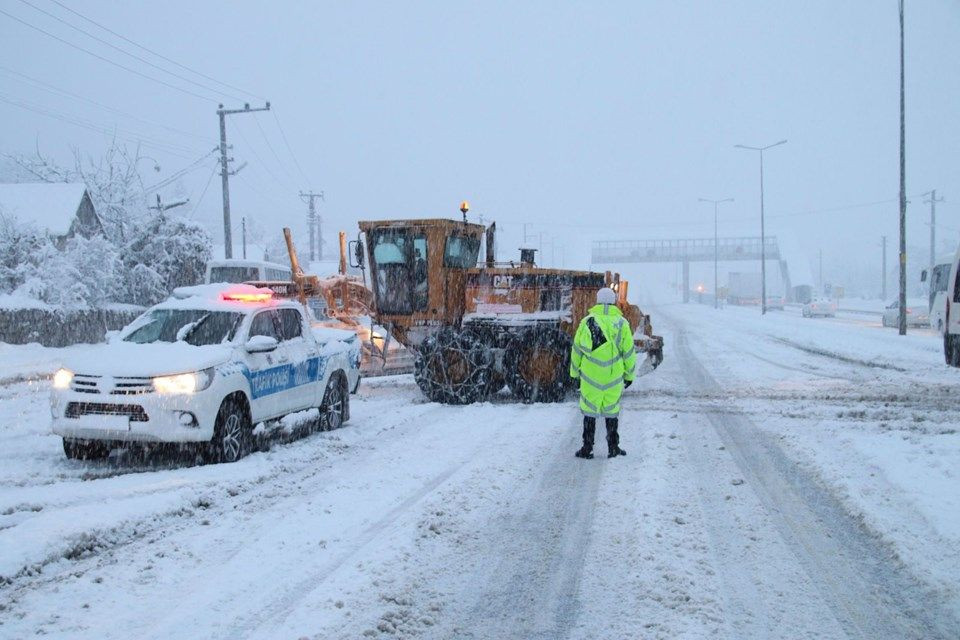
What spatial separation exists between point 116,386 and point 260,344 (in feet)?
4.92

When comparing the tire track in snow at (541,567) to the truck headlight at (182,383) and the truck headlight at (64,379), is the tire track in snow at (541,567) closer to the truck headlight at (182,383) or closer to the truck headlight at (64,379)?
the truck headlight at (182,383)

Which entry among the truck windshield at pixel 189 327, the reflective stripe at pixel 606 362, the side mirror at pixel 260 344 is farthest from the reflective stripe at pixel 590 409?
the truck windshield at pixel 189 327

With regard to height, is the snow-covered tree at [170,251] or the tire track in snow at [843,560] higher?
the snow-covered tree at [170,251]

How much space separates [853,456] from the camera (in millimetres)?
8469

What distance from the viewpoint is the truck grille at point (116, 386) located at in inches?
306

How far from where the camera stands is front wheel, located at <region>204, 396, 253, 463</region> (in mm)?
8133

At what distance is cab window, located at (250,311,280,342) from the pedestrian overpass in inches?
2950

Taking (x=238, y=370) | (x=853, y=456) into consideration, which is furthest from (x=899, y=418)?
(x=238, y=370)

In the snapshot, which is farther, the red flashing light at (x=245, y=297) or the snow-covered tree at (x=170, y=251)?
the snow-covered tree at (x=170, y=251)

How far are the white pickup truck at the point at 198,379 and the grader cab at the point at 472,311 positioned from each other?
3366 millimetres

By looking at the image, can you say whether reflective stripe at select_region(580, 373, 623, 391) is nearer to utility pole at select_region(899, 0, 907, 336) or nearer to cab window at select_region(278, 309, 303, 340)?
cab window at select_region(278, 309, 303, 340)

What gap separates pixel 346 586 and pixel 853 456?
228 inches

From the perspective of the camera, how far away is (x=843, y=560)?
17.9 ft

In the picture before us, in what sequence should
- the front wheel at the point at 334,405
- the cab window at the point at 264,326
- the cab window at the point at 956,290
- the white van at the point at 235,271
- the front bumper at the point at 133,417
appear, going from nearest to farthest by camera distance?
the front bumper at the point at 133,417, the cab window at the point at 264,326, the front wheel at the point at 334,405, the cab window at the point at 956,290, the white van at the point at 235,271
